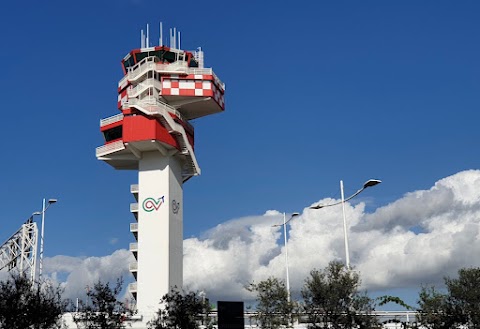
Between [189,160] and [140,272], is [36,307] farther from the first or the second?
[189,160]

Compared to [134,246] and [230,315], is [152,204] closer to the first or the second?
[134,246]

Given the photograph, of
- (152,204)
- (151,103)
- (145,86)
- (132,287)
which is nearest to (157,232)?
(152,204)

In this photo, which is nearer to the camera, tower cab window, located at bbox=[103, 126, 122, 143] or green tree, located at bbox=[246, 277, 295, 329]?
green tree, located at bbox=[246, 277, 295, 329]

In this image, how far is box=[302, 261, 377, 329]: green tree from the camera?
48562 mm

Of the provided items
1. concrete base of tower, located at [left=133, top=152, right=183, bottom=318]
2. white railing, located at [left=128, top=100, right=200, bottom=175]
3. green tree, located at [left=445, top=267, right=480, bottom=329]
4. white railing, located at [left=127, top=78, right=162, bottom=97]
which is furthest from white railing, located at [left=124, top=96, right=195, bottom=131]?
green tree, located at [left=445, top=267, right=480, bottom=329]

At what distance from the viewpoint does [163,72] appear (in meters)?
81.7

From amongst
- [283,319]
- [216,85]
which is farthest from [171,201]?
[283,319]

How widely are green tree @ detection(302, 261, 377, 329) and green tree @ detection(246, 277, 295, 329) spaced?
7065 mm

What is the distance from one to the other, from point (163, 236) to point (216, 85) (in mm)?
20202

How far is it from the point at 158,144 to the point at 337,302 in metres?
35.1

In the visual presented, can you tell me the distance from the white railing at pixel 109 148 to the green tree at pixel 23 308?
31966mm

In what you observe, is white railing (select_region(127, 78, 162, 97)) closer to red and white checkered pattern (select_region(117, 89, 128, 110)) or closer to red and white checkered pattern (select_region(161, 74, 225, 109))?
red and white checkered pattern (select_region(161, 74, 225, 109))

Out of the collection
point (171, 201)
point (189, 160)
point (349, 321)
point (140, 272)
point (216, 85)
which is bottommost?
point (349, 321)

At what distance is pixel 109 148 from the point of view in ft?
265
